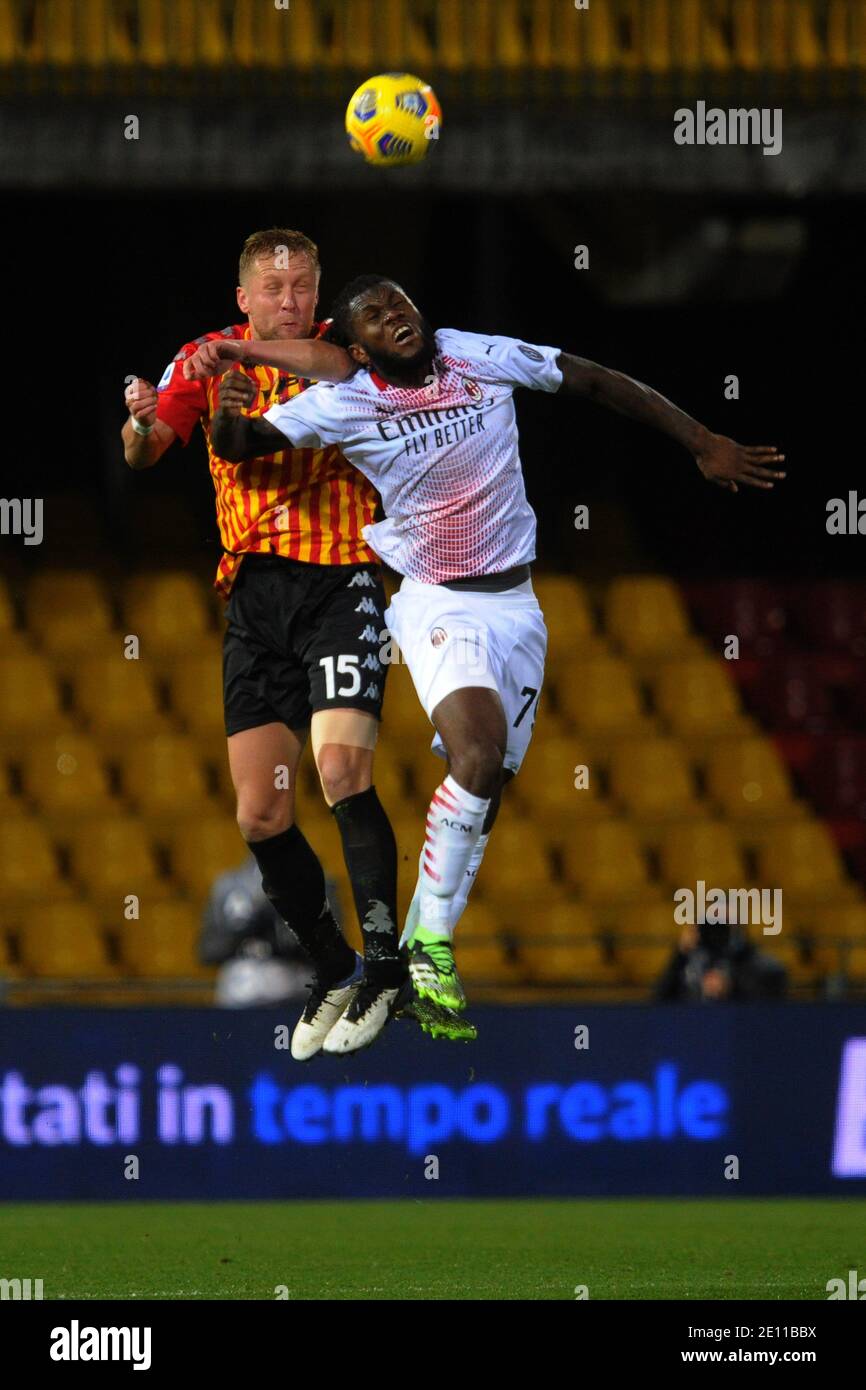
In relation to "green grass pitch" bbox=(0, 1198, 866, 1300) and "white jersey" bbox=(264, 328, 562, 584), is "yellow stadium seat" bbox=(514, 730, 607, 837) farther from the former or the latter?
"white jersey" bbox=(264, 328, 562, 584)

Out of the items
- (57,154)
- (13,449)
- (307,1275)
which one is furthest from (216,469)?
(13,449)

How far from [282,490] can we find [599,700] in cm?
1002

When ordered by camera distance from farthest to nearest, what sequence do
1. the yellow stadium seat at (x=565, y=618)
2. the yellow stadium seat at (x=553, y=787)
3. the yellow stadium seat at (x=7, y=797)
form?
1. the yellow stadium seat at (x=565, y=618)
2. the yellow stadium seat at (x=553, y=787)
3. the yellow stadium seat at (x=7, y=797)

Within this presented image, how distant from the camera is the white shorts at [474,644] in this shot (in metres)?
7.42

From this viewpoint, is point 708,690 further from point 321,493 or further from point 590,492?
point 321,493

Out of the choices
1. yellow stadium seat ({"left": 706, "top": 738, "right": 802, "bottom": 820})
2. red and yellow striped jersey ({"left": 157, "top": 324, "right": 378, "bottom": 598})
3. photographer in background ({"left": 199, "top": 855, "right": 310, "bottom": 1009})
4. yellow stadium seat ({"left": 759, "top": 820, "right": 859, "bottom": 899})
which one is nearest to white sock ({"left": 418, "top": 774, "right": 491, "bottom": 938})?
red and yellow striped jersey ({"left": 157, "top": 324, "right": 378, "bottom": 598})

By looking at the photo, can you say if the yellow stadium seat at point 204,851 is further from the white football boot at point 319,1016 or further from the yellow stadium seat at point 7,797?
the white football boot at point 319,1016

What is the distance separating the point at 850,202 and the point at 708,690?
3.66 meters

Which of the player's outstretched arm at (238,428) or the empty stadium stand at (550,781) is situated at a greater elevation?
the player's outstretched arm at (238,428)

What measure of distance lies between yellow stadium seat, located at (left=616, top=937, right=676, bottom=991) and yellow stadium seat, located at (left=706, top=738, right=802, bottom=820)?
4.25ft

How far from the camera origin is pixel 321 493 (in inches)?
302

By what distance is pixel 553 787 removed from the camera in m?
17.0

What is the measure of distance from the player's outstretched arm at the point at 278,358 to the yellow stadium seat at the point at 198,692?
9759mm

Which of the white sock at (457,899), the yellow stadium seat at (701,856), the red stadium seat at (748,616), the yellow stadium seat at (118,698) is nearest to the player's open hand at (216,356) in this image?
the white sock at (457,899)
